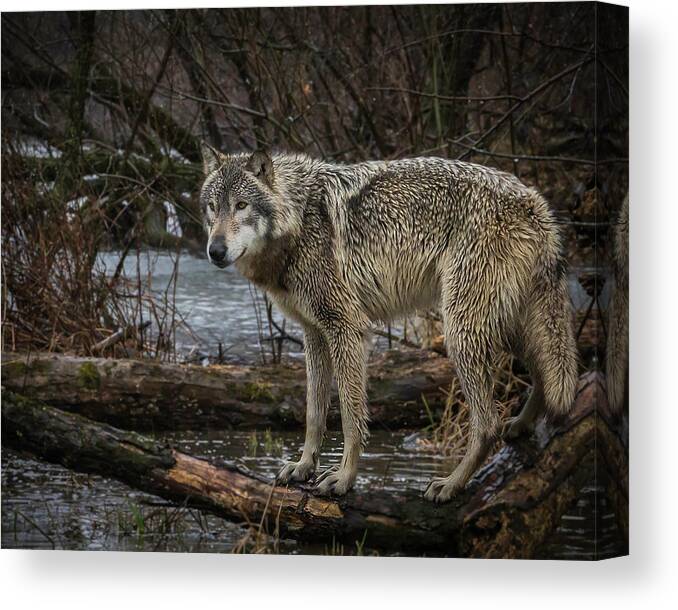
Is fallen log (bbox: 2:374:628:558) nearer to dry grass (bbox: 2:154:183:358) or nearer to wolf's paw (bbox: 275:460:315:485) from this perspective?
wolf's paw (bbox: 275:460:315:485)

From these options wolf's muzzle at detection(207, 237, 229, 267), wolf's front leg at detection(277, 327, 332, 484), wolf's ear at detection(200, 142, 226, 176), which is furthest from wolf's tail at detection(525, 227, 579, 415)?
wolf's ear at detection(200, 142, 226, 176)

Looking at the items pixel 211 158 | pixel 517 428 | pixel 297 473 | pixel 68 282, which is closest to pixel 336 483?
pixel 297 473

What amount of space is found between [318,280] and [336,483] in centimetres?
100

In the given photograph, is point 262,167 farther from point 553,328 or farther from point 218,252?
point 553,328

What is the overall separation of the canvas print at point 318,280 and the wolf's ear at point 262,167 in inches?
0.5

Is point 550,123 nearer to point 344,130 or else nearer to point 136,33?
point 344,130

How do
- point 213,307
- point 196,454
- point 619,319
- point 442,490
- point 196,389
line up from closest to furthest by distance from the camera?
point 619,319 < point 442,490 < point 196,454 < point 213,307 < point 196,389

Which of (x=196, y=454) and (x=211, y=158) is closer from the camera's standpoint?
(x=211, y=158)

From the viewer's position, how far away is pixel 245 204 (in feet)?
17.9

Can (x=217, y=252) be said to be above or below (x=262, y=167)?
below

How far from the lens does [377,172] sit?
5707 mm

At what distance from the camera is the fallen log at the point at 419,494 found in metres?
5.40

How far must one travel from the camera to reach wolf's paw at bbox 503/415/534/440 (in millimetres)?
5527

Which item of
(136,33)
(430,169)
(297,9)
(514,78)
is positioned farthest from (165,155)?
(514,78)
